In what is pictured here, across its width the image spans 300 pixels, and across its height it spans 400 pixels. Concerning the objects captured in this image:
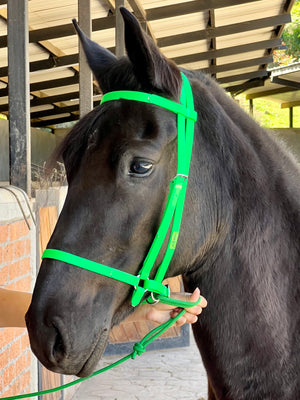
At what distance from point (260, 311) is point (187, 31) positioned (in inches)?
339

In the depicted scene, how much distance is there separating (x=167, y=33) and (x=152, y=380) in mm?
6304

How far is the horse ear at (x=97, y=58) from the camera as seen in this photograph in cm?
167

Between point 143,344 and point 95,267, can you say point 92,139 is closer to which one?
point 95,267

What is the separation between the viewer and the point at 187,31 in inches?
376

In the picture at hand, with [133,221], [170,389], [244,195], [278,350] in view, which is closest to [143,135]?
[133,221]

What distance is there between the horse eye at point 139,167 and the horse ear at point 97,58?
1.20 ft

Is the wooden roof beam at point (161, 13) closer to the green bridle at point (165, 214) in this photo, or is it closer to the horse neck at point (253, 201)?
the horse neck at point (253, 201)

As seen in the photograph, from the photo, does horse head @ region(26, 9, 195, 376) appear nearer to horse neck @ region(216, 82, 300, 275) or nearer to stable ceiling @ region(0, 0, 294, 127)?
horse neck @ region(216, 82, 300, 275)

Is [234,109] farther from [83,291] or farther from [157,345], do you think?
[157,345]

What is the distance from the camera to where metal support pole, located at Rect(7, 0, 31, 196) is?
3307mm

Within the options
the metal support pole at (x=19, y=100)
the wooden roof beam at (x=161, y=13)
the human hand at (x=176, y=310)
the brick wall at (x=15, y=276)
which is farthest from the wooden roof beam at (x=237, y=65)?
the human hand at (x=176, y=310)

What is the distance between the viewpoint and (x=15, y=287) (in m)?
3.06

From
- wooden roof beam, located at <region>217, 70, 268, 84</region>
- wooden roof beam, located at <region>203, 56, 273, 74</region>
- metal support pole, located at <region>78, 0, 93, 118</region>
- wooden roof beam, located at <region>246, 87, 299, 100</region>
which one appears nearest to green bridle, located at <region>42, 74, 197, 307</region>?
metal support pole, located at <region>78, 0, 93, 118</region>

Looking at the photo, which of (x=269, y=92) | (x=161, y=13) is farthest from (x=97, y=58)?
(x=269, y=92)
